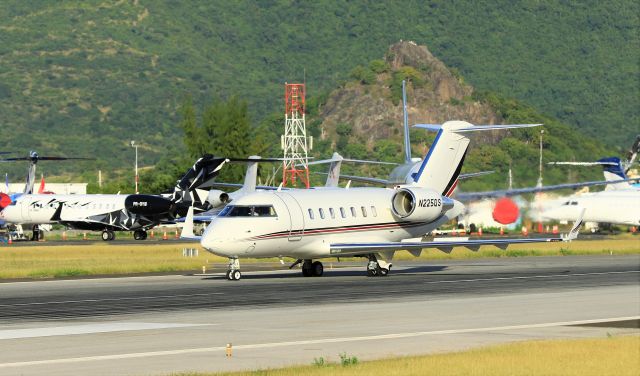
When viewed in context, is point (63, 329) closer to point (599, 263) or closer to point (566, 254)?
point (599, 263)

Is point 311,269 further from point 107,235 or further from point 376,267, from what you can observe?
point 107,235

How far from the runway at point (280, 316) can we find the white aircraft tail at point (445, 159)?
4.65m

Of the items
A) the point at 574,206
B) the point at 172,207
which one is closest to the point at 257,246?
the point at 172,207

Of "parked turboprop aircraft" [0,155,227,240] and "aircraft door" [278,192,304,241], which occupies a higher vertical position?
"aircraft door" [278,192,304,241]

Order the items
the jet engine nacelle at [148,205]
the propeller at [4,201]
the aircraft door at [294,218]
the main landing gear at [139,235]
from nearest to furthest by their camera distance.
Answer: the aircraft door at [294,218] → the jet engine nacelle at [148,205] → the main landing gear at [139,235] → the propeller at [4,201]

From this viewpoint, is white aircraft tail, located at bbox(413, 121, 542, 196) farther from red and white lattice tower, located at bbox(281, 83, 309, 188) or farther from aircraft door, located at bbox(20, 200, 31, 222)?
aircraft door, located at bbox(20, 200, 31, 222)

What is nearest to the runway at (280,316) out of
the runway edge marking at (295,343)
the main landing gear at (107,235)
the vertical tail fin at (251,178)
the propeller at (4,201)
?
the runway edge marking at (295,343)

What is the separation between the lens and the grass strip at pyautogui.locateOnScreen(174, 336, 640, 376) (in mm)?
20453

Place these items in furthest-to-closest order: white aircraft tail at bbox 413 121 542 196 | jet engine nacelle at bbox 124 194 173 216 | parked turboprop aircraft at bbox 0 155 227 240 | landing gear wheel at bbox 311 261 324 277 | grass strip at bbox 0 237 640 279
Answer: jet engine nacelle at bbox 124 194 173 216, parked turboprop aircraft at bbox 0 155 227 240, grass strip at bbox 0 237 640 279, white aircraft tail at bbox 413 121 542 196, landing gear wheel at bbox 311 261 324 277

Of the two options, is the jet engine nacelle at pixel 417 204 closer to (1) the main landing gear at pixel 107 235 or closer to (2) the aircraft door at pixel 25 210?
(1) the main landing gear at pixel 107 235

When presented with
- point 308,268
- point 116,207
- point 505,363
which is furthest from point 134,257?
point 505,363

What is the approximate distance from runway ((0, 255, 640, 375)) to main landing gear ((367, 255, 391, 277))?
616mm

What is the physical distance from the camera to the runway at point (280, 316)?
77.4 ft

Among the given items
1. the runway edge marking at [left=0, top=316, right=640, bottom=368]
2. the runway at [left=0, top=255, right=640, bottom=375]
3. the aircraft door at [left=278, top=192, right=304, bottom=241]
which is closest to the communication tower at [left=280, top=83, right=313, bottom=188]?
the aircraft door at [left=278, top=192, right=304, bottom=241]
